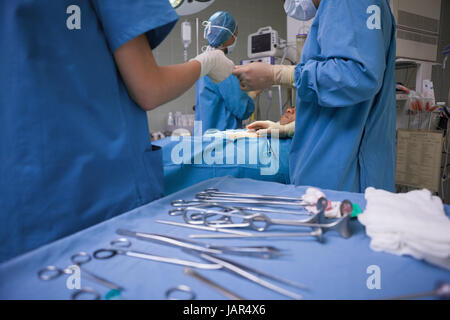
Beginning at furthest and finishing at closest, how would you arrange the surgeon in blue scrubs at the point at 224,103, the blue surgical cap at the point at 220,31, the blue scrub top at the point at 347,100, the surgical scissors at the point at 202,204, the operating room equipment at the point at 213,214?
1. the surgeon in blue scrubs at the point at 224,103
2. the blue surgical cap at the point at 220,31
3. the blue scrub top at the point at 347,100
4. the surgical scissors at the point at 202,204
5. the operating room equipment at the point at 213,214

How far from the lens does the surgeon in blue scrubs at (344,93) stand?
1.06 metres

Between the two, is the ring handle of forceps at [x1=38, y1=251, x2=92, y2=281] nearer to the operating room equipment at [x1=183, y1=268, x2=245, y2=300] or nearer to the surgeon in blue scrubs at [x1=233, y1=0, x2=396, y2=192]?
the operating room equipment at [x1=183, y1=268, x2=245, y2=300]

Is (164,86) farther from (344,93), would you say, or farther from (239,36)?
(239,36)

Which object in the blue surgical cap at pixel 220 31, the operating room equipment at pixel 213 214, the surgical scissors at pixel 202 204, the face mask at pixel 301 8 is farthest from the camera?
the blue surgical cap at pixel 220 31

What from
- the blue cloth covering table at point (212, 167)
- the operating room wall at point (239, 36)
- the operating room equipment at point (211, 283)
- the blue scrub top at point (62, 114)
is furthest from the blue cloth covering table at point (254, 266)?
the operating room wall at point (239, 36)

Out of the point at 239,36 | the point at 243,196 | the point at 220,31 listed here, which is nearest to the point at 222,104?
the point at 220,31

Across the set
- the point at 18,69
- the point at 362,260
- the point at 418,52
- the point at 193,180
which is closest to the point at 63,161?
the point at 18,69

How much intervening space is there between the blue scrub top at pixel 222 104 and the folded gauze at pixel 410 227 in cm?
189

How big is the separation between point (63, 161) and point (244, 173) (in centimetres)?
91

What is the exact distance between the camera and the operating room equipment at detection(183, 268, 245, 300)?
426mm

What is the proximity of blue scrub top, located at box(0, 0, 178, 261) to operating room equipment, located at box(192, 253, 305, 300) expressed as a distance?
354 millimetres

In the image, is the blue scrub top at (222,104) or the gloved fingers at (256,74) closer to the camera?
the gloved fingers at (256,74)

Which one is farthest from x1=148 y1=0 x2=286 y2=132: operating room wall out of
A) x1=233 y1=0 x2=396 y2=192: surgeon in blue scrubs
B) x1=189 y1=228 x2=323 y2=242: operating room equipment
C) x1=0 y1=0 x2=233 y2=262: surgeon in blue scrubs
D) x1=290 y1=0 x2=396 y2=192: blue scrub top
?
x1=189 y1=228 x2=323 y2=242: operating room equipment

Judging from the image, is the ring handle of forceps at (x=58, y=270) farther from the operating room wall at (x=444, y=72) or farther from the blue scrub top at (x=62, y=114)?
the operating room wall at (x=444, y=72)
